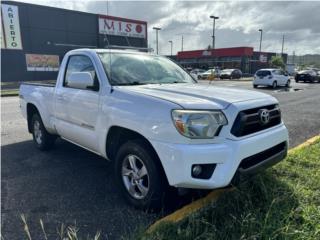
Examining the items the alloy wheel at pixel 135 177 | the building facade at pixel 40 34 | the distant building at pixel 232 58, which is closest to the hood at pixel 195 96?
the alloy wheel at pixel 135 177

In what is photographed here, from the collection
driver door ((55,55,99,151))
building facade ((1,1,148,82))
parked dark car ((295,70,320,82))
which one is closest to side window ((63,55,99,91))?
driver door ((55,55,99,151))

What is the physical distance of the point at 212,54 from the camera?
5847 centimetres

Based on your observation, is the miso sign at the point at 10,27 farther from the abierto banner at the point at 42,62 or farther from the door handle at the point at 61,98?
the door handle at the point at 61,98

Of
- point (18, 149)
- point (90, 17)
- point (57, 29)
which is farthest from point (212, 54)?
point (18, 149)

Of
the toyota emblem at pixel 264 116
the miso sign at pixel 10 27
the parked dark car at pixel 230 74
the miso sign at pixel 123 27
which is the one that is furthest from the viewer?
the parked dark car at pixel 230 74

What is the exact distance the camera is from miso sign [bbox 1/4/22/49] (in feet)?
91.0

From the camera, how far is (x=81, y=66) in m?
4.50

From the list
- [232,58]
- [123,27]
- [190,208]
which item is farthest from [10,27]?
[232,58]

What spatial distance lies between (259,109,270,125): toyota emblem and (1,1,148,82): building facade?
25369 mm

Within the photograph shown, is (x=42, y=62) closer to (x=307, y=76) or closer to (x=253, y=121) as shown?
(x=307, y=76)

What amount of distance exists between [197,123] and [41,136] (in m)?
3.82

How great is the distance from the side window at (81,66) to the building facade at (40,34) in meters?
23.4

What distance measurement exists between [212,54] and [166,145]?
190 feet

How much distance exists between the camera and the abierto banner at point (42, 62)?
3047 centimetres
